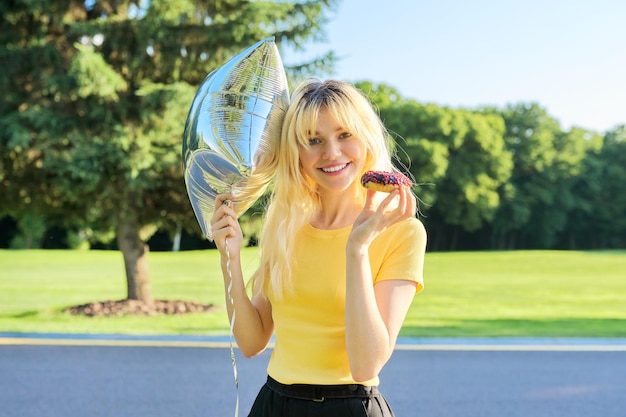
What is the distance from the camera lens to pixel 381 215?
155cm

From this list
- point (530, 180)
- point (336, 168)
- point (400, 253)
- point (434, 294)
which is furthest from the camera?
point (530, 180)

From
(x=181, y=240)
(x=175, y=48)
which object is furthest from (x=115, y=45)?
(x=181, y=240)

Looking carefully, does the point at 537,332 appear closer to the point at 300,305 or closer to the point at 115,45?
the point at 115,45

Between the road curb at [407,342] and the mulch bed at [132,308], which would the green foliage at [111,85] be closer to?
the mulch bed at [132,308]

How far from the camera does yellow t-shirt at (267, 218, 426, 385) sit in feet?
5.52

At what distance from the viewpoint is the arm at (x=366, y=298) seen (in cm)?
155

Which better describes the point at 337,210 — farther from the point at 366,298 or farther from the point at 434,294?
the point at 434,294

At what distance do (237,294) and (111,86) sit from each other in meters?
7.95

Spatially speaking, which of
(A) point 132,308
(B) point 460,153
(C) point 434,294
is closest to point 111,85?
(A) point 132,308

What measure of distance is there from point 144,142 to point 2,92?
96.5 inches

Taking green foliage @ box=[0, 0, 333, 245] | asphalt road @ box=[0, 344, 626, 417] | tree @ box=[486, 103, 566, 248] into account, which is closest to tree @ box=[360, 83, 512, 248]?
tree @ box=[486, 103, 566, 248]

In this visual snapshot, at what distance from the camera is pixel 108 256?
3025 centimetres

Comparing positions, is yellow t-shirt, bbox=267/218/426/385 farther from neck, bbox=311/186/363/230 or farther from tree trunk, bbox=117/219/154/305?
tree trunk, bbox=117/219/154/305

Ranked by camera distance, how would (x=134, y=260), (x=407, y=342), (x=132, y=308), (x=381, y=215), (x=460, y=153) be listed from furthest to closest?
(x=460, y=153), (x=134, y=260), (x=132, y=308), (x=407, y=342), (x=381, y=215)
